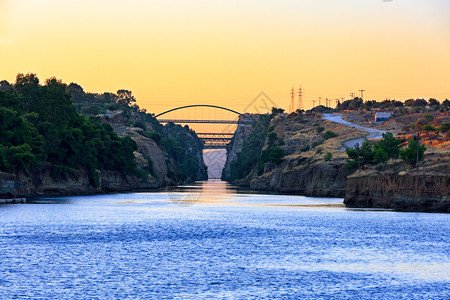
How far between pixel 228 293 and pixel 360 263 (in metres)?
16.3

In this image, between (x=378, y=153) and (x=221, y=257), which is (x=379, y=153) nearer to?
(x=378, y=153)

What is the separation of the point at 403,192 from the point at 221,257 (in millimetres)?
57268

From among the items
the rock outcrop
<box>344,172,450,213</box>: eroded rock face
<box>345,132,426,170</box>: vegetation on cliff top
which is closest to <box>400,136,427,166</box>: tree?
<box>345,132,426,170</box>: vegetation on cliff top

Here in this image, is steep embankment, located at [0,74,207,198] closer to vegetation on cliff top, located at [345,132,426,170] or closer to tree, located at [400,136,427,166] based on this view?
vegetation on cliff top, located at [345,132,426,170]

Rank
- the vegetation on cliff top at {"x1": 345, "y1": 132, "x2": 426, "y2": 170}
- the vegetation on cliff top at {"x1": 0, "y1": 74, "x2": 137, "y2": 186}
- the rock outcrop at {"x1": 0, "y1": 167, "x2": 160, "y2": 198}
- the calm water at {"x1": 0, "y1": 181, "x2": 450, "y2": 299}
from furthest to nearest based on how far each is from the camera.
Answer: the vegetation on cliff top at {"x1": 345, "y1": 132, "x2": 426, "y2": 170} < the vegetation on cliff top at {"x1": 0, "y1": 74, "x2": 137, "y2": 186} < the rock outcrop at {"x1": 0, "y1": 167, "x2": 160, "y2": 198} < the calm water at {"x1": 0, "y1": 181, "x2": 450, "y2": 299}

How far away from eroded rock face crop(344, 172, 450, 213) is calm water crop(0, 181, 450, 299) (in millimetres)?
5561

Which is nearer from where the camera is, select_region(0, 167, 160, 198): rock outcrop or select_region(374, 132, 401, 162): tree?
select_region(0, 167, 160, 198): rock outcrop

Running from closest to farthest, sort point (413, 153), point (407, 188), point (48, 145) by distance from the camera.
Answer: point (407, 188), point (413, 153), point (48, 145)

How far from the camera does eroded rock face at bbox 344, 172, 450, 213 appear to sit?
9593 cm

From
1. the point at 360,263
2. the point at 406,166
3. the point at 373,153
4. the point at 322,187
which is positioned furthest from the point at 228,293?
the point at 322,187

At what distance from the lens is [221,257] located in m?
54.6

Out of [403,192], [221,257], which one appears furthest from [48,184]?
[221,257]

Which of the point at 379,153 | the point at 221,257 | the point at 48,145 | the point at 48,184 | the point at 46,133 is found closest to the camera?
the point at 221,257

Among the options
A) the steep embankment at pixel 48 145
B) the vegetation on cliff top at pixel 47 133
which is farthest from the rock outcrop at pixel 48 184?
the vegetation on cliff top at pixel 47 133
